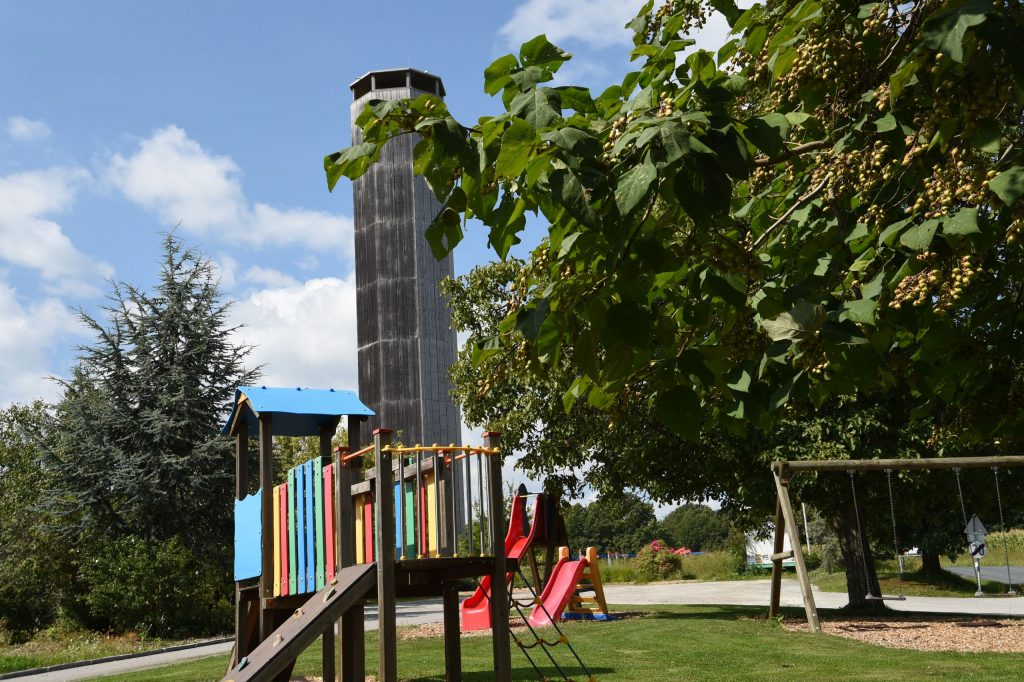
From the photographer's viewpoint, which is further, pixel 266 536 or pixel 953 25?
pixel 266 536

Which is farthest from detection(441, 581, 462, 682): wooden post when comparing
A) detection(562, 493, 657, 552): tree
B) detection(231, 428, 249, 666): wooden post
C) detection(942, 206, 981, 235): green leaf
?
detection(562, 493, 657, 552): tree

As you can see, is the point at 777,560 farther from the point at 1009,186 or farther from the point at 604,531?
the point at 604,531

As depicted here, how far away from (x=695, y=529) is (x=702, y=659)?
62504mm

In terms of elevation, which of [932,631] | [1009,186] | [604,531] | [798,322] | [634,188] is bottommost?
[932,631]

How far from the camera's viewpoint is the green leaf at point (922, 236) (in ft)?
11.7

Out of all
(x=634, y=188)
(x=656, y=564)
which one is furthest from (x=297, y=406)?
(x=656, y=564)

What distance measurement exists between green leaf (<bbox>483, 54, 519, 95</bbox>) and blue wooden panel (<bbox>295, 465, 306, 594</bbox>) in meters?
7.72

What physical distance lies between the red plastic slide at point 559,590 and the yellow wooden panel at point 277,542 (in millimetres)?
6939

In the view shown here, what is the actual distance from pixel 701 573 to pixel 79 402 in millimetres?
26695

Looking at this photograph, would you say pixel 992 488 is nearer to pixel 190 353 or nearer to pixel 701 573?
pixel 190 353

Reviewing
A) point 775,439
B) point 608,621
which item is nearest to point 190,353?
point 608,621

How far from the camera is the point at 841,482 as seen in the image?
19.0 metres

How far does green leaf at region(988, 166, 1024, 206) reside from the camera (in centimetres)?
344

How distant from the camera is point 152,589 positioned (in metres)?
23.2
